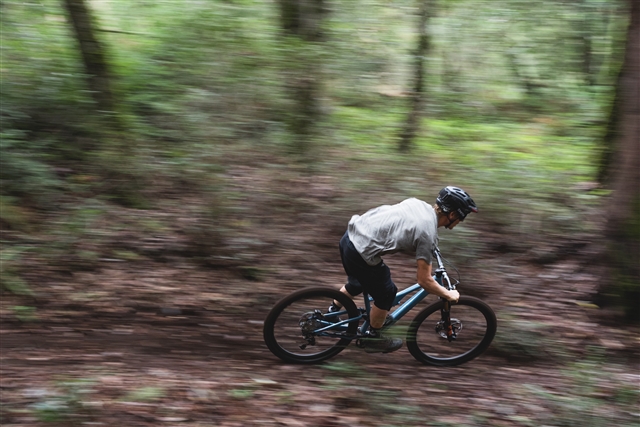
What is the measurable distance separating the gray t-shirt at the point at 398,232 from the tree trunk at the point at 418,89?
3058 mm

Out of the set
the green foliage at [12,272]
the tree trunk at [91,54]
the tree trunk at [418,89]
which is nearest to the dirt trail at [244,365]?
the green foliage at [12,272]

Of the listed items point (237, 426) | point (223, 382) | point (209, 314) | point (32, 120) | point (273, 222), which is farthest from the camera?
point (32, 120)

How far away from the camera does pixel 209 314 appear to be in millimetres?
5914

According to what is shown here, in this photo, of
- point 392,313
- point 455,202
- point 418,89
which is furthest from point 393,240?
point 418,89

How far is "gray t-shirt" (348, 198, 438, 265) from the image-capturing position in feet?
14.3

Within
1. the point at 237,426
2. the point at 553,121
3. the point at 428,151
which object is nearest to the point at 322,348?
the point at 237,426

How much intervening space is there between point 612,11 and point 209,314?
254 inches

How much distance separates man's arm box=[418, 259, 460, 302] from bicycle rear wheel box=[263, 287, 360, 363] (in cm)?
70

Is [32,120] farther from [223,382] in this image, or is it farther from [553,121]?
[553,121]

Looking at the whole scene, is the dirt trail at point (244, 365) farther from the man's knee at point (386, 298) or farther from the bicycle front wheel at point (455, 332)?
the man's knee at point (386, 298)

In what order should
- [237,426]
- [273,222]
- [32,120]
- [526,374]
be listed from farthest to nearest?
1. [32,120]
2. [273,222]
3. [526,374]
4. [237,426]

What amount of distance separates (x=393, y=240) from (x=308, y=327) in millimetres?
1190

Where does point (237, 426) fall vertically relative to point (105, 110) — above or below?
below

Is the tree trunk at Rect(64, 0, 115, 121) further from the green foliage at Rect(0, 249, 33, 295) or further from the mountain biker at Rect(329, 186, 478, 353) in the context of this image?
the mountain biker at Rect(329, 186, 478, 353)
